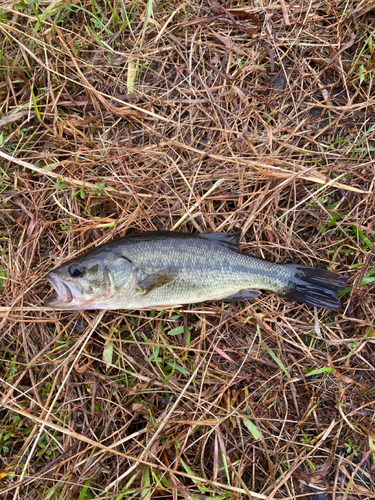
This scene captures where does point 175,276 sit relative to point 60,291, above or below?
below

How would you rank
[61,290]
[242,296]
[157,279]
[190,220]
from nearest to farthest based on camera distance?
[61,290]
[157,279]
[242,296]
[190,220]

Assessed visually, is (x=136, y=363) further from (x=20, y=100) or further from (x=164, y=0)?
(x=164, y=0)

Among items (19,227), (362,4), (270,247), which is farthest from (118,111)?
(362,4)

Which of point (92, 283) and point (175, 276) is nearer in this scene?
point (92, 283)

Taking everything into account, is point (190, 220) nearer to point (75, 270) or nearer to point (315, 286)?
point (75, 270)

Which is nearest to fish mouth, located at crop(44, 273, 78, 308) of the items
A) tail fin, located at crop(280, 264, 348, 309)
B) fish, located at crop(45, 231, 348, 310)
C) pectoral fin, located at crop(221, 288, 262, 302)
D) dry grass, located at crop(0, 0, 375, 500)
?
fish, located at crop(45, 231, 348, 310)

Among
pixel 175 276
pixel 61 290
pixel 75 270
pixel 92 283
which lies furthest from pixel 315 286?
pixel 61 290
